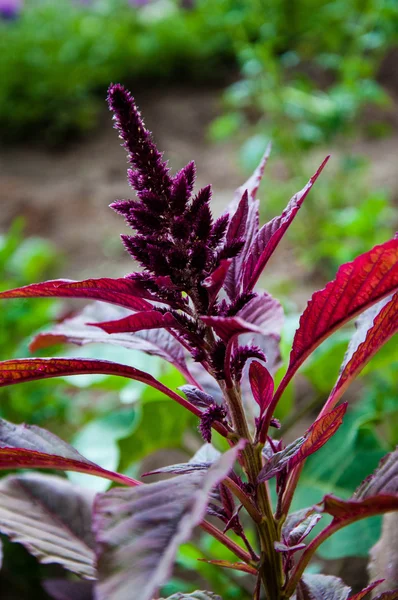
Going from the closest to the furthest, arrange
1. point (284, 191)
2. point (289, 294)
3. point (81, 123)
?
point (289, 294) → point (284, 191) → point (81, 123)

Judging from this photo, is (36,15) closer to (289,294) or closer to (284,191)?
(284,191)

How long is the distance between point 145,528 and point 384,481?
177 millimetres

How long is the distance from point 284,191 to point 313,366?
1544 mm

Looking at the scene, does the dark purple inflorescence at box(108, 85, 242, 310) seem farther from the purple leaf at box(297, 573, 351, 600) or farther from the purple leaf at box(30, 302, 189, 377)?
the purple leaf at box(297, 573, 351, 600)

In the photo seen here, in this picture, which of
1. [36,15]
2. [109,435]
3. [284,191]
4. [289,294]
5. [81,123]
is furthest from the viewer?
[36,15]

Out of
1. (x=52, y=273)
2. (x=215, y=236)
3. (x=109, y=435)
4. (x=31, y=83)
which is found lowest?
(x=215, y=236)

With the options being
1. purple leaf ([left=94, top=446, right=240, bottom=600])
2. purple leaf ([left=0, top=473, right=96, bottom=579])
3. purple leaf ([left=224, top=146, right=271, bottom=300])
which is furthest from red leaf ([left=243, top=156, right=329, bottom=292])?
purple leaf ([left=0, top=473, right=96, bottom=579])

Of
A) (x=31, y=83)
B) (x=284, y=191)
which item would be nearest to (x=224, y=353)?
(x=284, y=191)

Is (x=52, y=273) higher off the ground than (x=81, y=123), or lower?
lower

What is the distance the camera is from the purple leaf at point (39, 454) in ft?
1.38

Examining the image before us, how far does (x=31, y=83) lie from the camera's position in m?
Answer: 4.38

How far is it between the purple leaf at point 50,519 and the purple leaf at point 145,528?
13cm

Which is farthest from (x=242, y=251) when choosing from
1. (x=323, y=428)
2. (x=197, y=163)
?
(x=197, y=163)

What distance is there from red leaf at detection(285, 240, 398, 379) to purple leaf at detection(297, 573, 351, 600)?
19 centimetres
